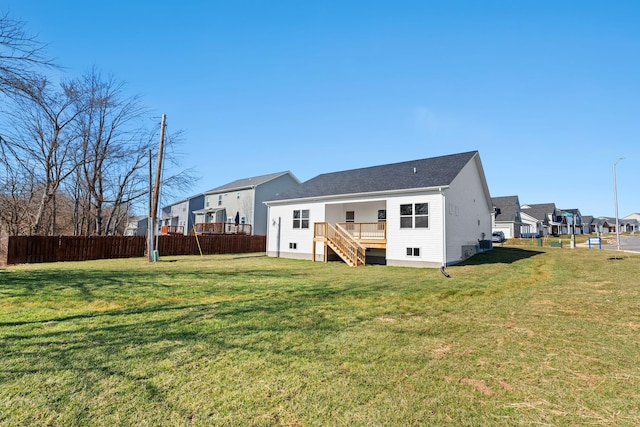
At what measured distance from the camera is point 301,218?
18844 mm

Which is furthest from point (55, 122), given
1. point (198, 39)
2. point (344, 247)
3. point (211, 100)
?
point (344, 247)

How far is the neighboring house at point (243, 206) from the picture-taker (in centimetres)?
3009

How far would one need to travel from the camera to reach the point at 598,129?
1623 centimetres

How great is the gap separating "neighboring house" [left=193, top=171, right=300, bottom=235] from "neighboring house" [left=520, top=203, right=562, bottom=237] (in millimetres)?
37365

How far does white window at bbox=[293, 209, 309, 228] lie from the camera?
1861cm

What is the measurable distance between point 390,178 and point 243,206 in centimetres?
1895

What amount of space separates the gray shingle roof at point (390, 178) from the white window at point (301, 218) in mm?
947

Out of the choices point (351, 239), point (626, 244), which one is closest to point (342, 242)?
point (351, 239)

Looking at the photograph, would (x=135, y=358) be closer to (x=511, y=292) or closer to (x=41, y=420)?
(x=41, y=420)

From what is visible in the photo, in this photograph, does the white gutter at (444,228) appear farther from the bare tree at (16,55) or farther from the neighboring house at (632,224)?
the neighboring house at (632,224)

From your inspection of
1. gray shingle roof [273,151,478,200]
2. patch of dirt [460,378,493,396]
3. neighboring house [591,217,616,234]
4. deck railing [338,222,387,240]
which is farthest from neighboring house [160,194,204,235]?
neighboring house [591,217,616,234]

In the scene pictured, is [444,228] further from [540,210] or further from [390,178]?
[540,210]

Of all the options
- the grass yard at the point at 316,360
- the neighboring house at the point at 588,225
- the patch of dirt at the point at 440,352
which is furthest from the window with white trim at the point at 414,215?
the neighboring house at the point at 588,225

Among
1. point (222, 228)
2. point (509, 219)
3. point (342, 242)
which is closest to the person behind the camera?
point (342, 242)
